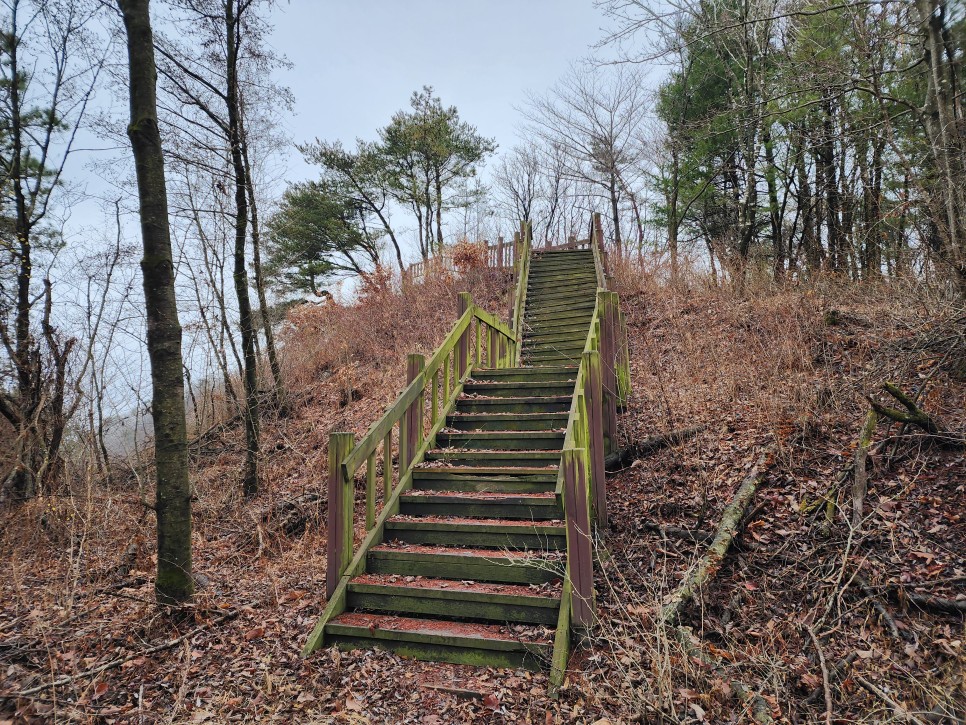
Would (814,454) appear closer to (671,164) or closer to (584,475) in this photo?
(584,475)

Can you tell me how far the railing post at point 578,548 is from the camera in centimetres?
390

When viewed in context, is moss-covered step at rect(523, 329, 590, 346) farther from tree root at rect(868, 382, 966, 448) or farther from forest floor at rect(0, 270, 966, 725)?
tree root at rect(868, 382, 966, 448)

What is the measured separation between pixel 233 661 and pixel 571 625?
2493 mm

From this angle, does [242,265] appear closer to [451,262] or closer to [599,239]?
[451,262]

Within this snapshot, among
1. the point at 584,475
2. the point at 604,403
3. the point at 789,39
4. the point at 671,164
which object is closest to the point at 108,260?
the point at 604,403

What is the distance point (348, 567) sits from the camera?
459 cm

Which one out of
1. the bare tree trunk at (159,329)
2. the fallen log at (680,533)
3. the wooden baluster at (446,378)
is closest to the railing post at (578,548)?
the fallen log at (680,533)


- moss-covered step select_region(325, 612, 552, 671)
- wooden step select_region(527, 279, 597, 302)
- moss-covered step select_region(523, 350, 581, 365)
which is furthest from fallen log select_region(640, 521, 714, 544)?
wooden step select_region(527, 279, 597, 302)

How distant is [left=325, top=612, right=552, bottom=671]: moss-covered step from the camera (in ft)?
12.5

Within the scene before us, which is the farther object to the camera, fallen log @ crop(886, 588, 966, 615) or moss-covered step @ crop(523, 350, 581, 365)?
moss-covered step @ crop(523, 350, 581, 365)

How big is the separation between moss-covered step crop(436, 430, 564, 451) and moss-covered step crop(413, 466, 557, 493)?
59cm

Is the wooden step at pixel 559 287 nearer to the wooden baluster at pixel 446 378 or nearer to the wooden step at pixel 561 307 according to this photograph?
the wooden step at pixel 561 307

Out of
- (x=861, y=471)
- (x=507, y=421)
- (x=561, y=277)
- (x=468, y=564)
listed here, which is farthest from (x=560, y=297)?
(x=468, y=564)

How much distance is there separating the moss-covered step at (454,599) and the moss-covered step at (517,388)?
116 inches
